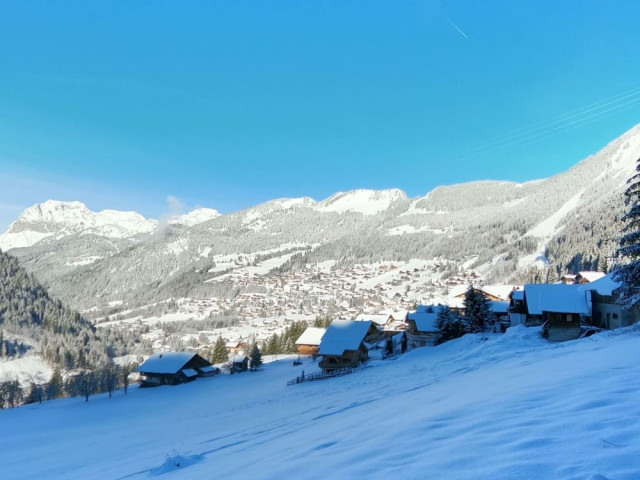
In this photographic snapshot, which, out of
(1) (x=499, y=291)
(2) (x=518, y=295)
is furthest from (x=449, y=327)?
(1) (x=499, y=291)

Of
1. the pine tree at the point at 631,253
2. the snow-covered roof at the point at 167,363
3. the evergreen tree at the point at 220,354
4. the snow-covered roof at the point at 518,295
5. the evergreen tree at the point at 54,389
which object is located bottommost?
the evergreen tree at the point at 54,389

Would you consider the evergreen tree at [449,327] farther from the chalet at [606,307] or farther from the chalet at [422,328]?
the chalet at [606,307]

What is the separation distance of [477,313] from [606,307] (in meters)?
11.8

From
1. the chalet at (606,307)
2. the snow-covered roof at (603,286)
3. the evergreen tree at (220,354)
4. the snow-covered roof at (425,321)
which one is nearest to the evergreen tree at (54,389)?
the evergreen tree at (220,354)

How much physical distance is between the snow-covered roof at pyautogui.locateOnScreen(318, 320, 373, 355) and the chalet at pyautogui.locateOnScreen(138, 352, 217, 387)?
71.9 ft

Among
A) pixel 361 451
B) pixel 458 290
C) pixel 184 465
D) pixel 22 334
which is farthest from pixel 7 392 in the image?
pixel 458 290

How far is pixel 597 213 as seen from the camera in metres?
133

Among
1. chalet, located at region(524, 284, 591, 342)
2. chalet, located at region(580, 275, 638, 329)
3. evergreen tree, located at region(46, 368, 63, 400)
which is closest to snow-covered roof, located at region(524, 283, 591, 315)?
chalet, located at region(524, 284, 591, 342)

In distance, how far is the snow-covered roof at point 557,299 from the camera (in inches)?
1262

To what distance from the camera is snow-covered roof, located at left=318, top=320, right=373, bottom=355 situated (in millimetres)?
44781

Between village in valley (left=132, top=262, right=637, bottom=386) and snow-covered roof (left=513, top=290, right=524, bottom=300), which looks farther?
snow-covered roof (left=513, top=290, right=524, bottom=300)

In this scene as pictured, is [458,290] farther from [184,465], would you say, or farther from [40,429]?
[184,465]

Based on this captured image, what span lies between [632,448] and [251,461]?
5594mm

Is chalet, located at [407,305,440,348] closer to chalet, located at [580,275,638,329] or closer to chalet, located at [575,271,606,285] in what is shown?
chalet, located at [580,275,638,329]
